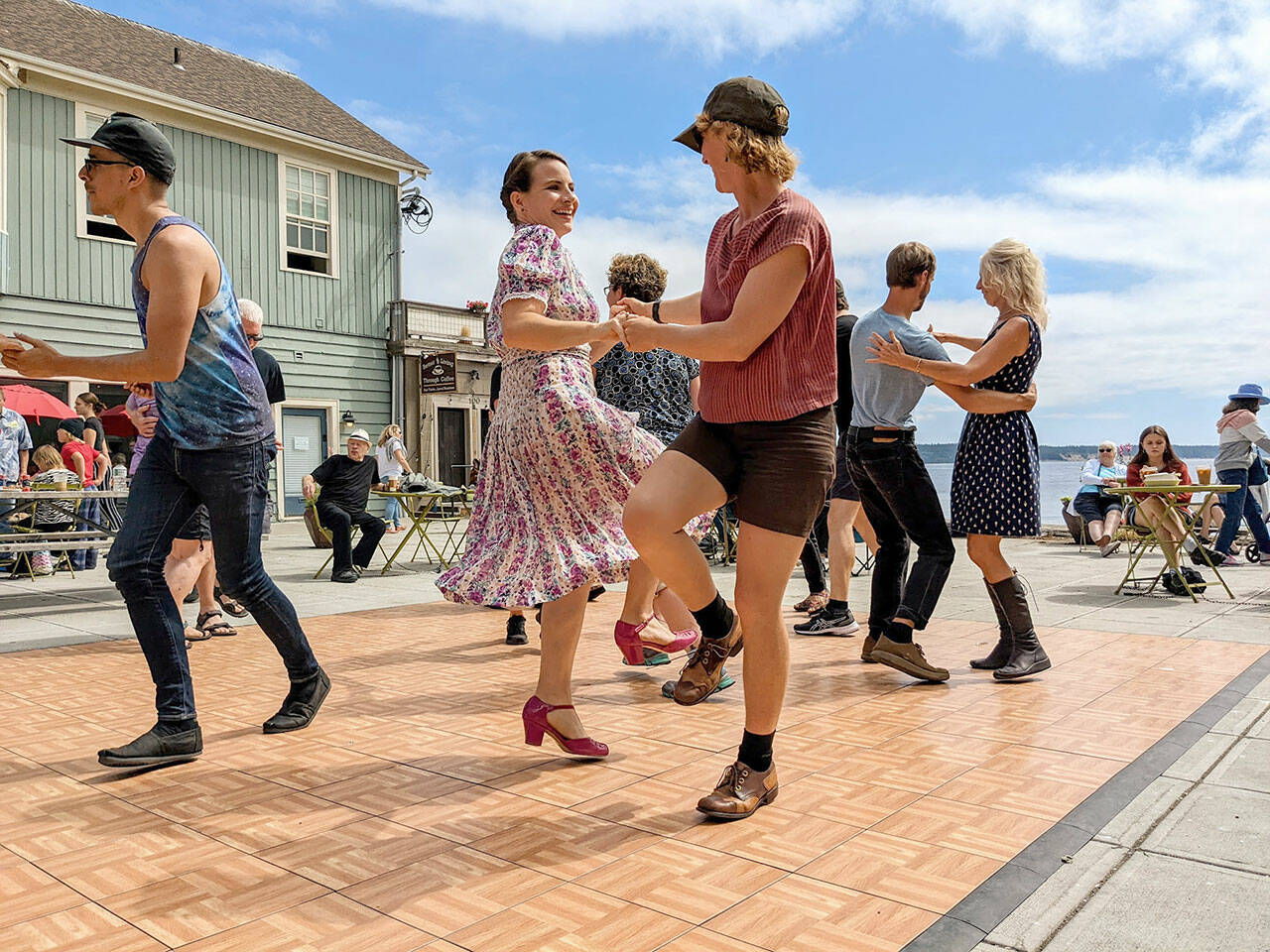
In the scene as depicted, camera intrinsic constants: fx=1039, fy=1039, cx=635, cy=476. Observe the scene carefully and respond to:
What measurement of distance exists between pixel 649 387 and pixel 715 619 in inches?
94.8

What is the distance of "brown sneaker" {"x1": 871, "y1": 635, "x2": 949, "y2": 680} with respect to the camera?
4590mm

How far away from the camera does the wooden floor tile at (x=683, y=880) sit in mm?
2223

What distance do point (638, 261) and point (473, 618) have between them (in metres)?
2.95

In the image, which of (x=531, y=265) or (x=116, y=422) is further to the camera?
(x=116, y=422)

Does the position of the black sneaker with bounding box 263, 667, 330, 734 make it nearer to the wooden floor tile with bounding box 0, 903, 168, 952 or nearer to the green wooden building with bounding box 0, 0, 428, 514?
the wooden floor tile with bounding box 0, 903, 168, 952

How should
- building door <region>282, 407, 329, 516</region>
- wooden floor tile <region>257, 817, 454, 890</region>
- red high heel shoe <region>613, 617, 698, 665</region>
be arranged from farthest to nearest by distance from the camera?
building door <region>282, 407, 329, 516</region>
red high heel shoe <region>613, 617, 698, 665</region>
wooden floor tile <region>257, 817, 454, 890</region>

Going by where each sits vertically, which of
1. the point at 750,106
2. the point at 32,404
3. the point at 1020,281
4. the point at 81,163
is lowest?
the point at 32,404

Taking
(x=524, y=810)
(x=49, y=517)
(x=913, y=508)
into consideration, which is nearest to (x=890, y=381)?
(x=913, y=508)

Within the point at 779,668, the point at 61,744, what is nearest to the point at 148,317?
the point at 61,744

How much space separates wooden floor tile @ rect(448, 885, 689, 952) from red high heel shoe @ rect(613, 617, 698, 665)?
2.21 meters

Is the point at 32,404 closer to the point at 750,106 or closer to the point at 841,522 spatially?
the point at 841,522

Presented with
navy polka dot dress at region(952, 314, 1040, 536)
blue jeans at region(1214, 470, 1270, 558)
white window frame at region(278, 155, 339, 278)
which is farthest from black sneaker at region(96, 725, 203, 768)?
white window frame at region(278, 155, 339, 278)

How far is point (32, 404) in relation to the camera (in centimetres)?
1302

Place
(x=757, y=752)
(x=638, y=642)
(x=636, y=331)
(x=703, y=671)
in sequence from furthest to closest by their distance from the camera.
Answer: (x=638, y=642)
(x=703, y=671)
(x=757, y=752)
(x=636, y=331)
